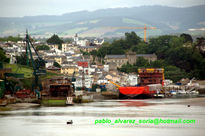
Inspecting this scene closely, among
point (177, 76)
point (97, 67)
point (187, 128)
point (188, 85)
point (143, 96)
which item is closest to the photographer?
point (187, 128)

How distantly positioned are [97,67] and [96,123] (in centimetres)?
12848

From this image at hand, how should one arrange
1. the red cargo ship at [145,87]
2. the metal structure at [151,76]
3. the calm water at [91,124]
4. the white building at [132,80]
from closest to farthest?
1. the calm water at [91,124]
2. the red cargo ship at [145,87]
3. the metal structure at [151,76]
4. the white building at [132,80]

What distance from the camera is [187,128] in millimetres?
61969

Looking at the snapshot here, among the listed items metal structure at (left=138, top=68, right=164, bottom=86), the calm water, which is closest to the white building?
metal structure at (left=138, top=68, right=164, bottom=86)

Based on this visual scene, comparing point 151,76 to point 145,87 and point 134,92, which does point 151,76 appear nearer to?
point 145,87

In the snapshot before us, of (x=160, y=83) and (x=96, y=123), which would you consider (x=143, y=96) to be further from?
(x=96, y=123)

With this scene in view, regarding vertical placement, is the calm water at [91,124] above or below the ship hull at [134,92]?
above

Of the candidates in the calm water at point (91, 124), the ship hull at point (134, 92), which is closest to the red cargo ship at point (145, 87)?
the ship hull at point (134, 92)

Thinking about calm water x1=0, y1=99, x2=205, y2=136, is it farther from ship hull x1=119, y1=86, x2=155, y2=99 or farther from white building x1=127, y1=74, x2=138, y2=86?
white building x1=127, y1=74, x2=138, y2=86

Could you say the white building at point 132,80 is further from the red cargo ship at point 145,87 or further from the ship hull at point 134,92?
the ship hull at point 134,92

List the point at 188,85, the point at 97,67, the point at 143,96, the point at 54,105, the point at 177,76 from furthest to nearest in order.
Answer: the point at 97,67 → the point at 177,76 → the point at 188,85 → the point at 143,96 → the point at 54,105

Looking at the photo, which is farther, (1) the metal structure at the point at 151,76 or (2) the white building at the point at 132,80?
(2) the white building at the point at 132,80

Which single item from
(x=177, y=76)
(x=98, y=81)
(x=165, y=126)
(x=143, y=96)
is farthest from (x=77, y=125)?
(x=177, y=76)

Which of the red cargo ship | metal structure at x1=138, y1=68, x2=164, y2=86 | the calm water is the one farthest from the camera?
metal structure at x1=138, y1=68, x2=164, y2=86
